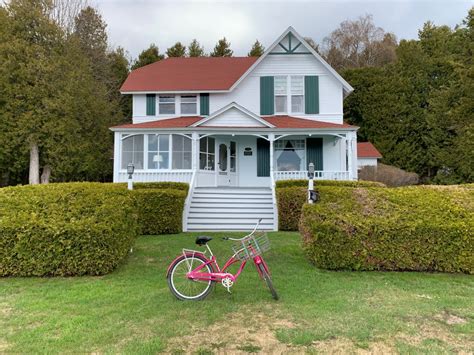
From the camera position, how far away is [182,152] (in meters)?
15.5

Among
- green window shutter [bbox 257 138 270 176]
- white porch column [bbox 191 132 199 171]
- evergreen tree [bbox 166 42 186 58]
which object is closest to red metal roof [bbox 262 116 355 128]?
green window shutter [bbox 257 138 270 176]

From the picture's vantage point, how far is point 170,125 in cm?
1526

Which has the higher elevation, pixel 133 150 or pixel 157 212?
pixel 133 150

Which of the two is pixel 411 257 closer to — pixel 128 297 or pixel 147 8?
pixel 128 297

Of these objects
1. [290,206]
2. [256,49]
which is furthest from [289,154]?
[256,49]

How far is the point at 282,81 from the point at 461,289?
13302 millimetres

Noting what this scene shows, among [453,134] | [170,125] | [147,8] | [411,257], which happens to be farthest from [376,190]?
[453,134]

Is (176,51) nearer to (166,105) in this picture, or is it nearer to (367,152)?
(166,105)

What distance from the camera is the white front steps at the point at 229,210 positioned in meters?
11.6

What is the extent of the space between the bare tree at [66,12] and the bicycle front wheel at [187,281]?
25395mm

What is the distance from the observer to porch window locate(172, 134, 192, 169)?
15.4 metres

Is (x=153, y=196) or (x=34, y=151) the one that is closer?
(x=153, y=196)

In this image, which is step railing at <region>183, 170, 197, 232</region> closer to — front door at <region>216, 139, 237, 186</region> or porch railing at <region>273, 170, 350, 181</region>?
front door at <region>216, 139, 237, 186</region>

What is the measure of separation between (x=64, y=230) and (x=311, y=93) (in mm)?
13563
